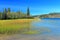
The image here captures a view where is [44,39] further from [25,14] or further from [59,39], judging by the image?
[25,14]

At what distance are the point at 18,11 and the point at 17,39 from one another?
288 ft

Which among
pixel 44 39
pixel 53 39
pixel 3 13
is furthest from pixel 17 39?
pixel 3 13

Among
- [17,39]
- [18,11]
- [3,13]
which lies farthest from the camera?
[18,11]

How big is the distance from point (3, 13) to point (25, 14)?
27.7 meters

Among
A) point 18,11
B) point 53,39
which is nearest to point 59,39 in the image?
point 53,39

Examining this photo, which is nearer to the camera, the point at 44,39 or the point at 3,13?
the point at 44,39

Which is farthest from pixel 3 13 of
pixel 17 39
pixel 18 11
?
pixel 17 39

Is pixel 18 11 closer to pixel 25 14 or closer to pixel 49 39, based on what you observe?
pixel 25 14

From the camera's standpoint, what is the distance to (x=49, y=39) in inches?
539

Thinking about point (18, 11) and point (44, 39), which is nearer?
point (44, 39)

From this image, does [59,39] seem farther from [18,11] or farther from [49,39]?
[18,11]

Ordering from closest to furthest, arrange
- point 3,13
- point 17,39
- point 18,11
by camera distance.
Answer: point 17,39
point 3,13
point 18,11

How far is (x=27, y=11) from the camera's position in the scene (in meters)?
104

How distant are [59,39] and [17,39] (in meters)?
4.16
